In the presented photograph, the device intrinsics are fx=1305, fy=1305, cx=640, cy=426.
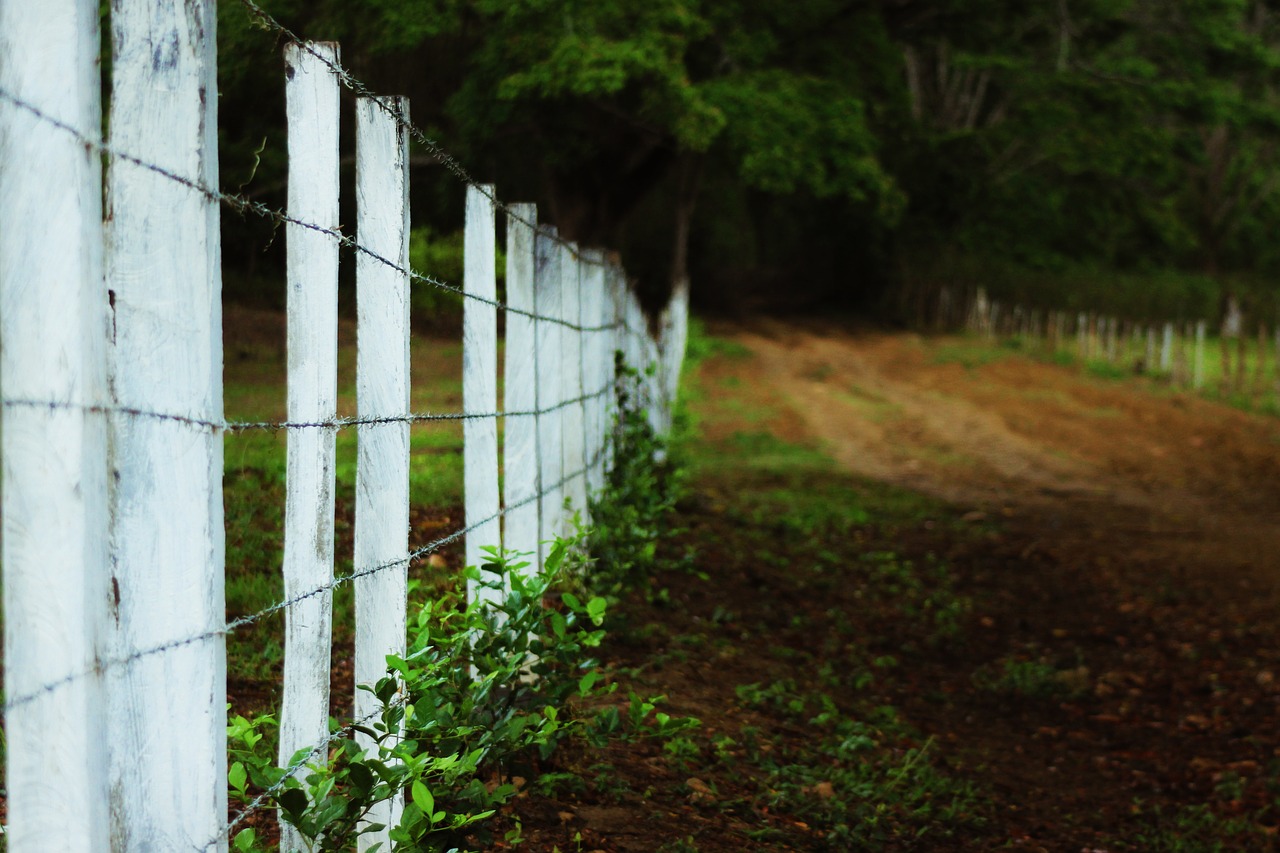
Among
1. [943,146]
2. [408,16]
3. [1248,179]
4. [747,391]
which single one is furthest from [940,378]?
[1248,179]

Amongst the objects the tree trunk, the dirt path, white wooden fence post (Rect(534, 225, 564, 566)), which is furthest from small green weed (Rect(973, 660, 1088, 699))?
the tree trunk

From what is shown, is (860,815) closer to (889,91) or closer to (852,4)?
(852,4)

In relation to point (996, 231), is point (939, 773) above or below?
below

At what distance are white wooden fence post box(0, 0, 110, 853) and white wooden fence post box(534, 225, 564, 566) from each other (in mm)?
3287

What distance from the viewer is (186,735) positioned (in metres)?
1.92

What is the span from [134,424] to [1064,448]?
1459 centimetres

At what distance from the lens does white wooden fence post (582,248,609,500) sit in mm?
6230

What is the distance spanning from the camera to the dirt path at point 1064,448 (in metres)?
10.6

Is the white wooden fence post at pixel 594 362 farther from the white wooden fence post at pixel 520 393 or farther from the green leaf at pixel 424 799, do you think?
the green leaf at pixel 424 799

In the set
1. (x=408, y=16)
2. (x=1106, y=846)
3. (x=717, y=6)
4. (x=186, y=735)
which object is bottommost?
(x=1106, y=846)

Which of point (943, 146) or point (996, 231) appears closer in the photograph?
point (943, 146)

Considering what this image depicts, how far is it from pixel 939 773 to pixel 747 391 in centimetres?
1612

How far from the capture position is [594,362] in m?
6.52

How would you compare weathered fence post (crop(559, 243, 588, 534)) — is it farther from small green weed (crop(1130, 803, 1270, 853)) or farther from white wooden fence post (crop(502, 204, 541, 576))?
small green weed (crop(1130, 803, 1270, 853))
